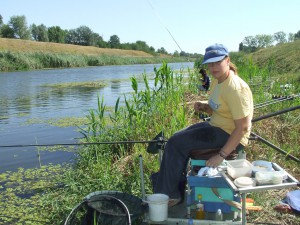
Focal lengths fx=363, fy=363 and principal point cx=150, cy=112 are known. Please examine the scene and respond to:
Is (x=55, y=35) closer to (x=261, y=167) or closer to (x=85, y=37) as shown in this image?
(x=85, y=37)

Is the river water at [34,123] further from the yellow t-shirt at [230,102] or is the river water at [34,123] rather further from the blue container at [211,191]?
the yellow t-shirt at [230,102]

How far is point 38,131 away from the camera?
25.1ft

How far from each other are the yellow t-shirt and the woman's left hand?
0.25m

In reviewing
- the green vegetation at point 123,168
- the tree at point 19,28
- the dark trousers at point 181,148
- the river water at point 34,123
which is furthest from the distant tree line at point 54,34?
the dark trousers at point 181,148

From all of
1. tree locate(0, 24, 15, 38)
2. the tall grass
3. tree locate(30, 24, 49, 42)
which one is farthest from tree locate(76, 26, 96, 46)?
the tall grass

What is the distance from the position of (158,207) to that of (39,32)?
7994 cm

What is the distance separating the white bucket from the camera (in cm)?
257

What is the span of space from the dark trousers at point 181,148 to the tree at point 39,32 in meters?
76.5

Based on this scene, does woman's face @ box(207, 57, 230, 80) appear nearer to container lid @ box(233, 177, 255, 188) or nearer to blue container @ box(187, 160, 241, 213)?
blue container @ box(187, 160, 241, 213)

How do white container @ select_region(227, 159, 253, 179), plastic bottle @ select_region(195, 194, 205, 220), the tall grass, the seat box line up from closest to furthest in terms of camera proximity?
white container @ select_region(227, 159, 253, 179), the seat box, plastic bottle @ select_region(195, 194, 205, 220), the tall grass

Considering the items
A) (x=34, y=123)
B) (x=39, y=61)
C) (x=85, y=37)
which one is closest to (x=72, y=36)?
(x=85, y=37)

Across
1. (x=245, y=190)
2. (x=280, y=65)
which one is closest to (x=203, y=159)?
(x=245, y=190)

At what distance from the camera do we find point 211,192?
2617 millimetres

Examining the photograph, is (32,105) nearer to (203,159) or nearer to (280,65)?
(280,65)
